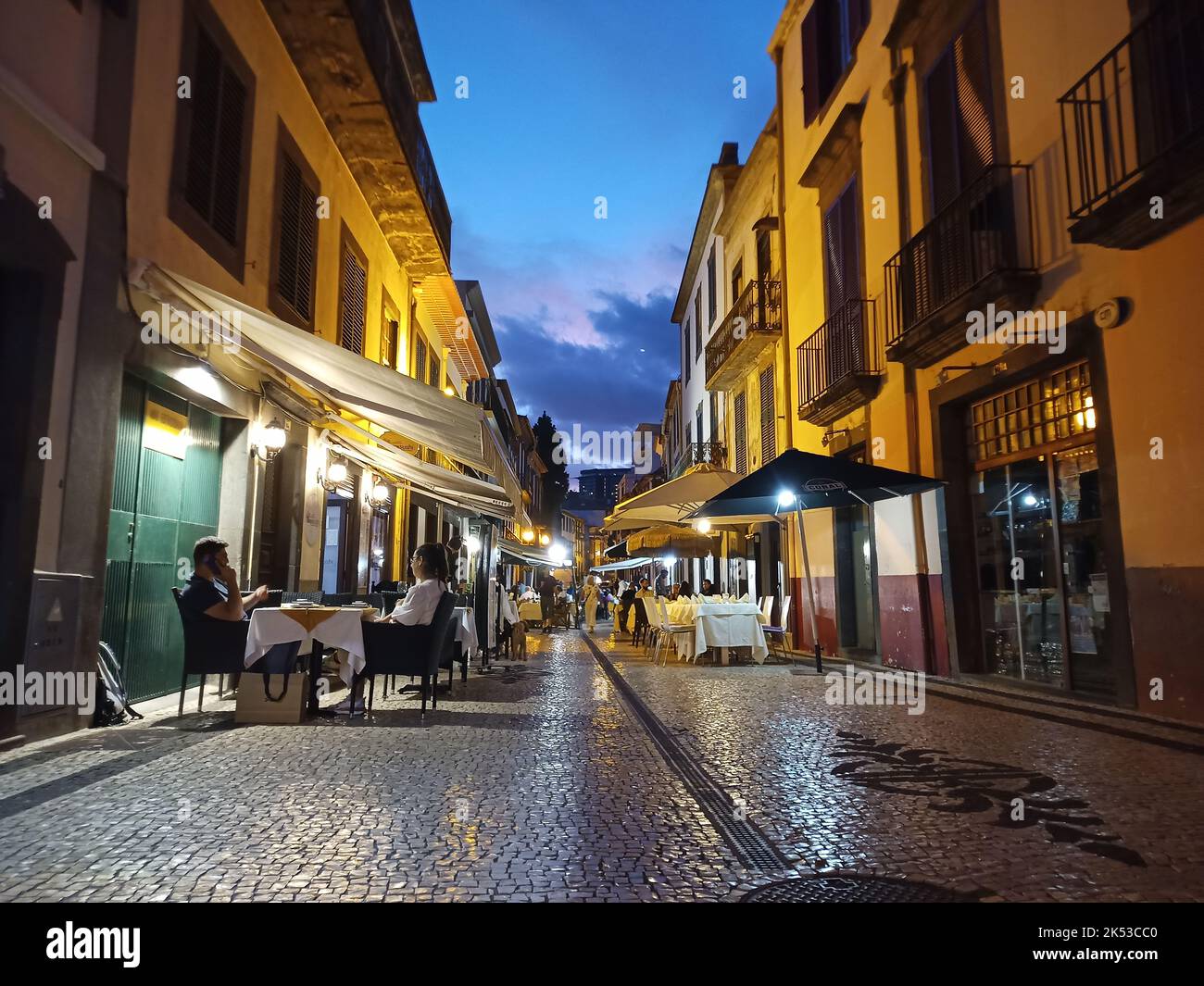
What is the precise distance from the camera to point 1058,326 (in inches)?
297

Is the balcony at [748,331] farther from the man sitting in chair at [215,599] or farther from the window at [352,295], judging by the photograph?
the man sitting in chair at [215,599]

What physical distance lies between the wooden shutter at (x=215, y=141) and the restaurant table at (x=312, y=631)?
3873mm

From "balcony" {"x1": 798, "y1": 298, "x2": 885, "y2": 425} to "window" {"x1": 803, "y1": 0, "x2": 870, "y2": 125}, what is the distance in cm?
445

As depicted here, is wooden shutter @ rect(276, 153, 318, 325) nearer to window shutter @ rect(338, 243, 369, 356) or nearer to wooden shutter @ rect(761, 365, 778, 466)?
window shutter @ rect(338, 243, 369, 356)

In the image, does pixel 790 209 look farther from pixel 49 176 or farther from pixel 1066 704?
pixel 49 176

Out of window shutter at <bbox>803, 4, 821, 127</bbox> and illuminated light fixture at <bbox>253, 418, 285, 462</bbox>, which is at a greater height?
window shutter at <bbox>803, 4, 821, 127</bbox>

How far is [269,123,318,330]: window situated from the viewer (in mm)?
9047

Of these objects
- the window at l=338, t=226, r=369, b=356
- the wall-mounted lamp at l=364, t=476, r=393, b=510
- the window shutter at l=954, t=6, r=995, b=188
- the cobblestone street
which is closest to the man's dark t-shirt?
the cobblestone street

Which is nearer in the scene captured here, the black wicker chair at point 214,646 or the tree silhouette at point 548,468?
the black wicker chair at point 214,646

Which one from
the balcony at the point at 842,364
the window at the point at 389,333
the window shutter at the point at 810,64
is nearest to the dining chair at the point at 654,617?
the balcony at the point at 842,364

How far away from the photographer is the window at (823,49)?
13469 millimetres

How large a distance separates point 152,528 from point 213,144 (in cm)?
370

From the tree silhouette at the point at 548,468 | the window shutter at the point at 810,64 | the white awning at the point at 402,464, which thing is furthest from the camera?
the tree silhouette at the point at 548,468
